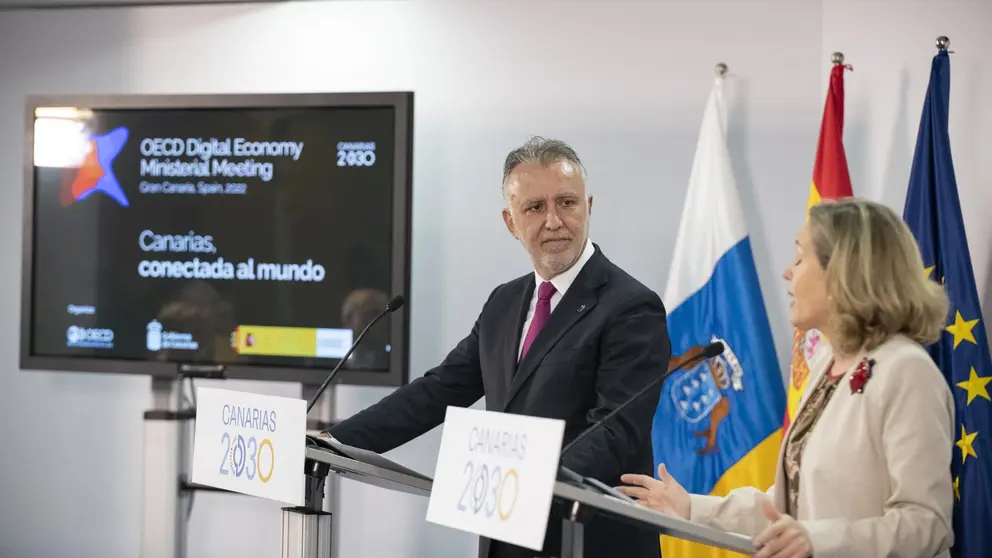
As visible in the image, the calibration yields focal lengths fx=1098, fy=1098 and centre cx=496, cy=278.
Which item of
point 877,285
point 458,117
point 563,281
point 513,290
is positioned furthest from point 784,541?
point 458,117

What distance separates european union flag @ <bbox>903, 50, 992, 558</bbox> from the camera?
3211 mm

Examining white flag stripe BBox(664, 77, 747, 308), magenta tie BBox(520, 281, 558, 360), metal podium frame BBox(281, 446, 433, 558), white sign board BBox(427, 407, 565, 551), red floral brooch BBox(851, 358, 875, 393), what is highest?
white flag stripe BBox(664, 77, 747, 308)

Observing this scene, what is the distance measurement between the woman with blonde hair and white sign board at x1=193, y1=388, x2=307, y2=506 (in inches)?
25.2

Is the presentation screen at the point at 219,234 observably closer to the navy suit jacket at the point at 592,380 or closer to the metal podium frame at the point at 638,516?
the navy suit jacket at the point at 592,380

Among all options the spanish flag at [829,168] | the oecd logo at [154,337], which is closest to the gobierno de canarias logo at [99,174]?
the oecd logo at [154,337]

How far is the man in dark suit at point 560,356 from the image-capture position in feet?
7.85

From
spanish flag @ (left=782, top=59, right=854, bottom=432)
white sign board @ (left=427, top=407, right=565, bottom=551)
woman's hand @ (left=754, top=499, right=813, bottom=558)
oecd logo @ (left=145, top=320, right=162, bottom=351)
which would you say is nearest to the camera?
white sign board @ (left=427, top=407, right=565, bottom=551)

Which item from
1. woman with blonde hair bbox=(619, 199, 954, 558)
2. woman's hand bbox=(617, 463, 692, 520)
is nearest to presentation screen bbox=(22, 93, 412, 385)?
woman's hand bbox=(617, 463, 692, 520)

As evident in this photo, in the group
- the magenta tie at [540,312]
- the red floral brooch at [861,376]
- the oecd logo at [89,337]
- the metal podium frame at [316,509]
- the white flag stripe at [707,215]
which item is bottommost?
the metal podium frame at [316,509]

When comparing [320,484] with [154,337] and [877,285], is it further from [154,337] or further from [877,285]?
[154,337]

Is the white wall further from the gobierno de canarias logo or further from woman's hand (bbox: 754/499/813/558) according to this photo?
woman's hand (bbox: 754/499/813/558)

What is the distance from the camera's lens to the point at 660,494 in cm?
204

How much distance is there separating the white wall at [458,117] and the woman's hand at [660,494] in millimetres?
2167

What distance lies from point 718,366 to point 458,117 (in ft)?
4.86
